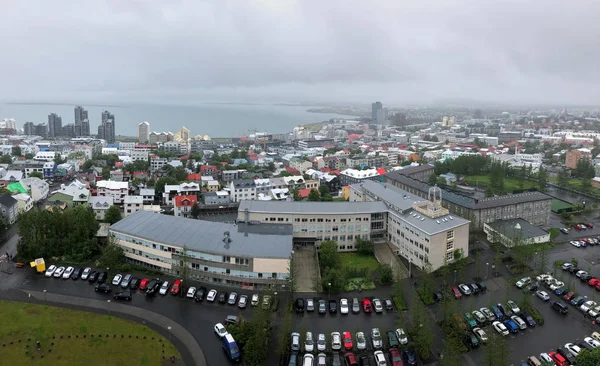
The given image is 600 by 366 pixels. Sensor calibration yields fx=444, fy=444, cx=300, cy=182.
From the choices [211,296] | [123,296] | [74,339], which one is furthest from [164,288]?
[74,339]

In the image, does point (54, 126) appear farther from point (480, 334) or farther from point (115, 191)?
point (480, 334)

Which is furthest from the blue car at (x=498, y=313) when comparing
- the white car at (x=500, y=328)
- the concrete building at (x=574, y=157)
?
the concrete building at (x=574, y=157)

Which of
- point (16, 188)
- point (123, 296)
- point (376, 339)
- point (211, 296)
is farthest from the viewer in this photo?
point (16, 188)

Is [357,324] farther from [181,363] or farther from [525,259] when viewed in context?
[525,259]

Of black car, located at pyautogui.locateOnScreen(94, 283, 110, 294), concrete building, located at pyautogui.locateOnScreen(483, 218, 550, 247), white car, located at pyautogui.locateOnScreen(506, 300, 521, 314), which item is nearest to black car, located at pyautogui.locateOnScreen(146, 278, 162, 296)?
black car, located at pyautogui.locateOnScreen(94, 283, 110, 294)

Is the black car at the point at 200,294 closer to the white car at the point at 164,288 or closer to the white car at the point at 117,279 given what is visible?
the white car at the point at 164,288
